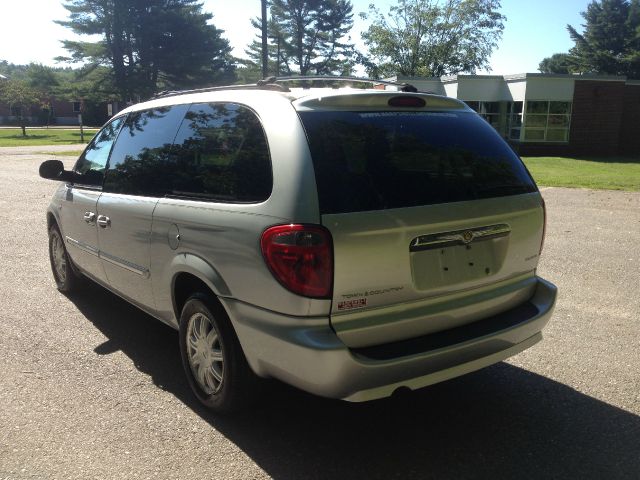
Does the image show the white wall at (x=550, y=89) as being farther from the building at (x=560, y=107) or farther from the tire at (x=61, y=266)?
the tire at (x=61, y=266)

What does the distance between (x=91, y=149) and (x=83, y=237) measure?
34.5 inches

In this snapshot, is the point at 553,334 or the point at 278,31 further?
the point at 278,31

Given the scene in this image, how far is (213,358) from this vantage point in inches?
131

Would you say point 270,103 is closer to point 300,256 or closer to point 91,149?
point 300,256

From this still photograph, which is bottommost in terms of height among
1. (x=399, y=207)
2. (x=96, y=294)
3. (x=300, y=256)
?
(x=96, y=294)

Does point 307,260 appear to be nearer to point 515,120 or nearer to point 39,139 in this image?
point 515,120

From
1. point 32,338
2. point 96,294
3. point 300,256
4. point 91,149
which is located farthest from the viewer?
point 96,294

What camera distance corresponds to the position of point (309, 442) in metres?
3.15

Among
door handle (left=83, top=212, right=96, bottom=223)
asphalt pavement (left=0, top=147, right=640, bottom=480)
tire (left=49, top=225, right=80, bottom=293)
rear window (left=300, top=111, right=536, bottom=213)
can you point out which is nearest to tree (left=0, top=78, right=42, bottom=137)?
tire (left=49, top=225, right=80, bottom=293)

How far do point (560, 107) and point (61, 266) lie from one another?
2849 cm

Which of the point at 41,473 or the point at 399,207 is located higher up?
the point at 399,207

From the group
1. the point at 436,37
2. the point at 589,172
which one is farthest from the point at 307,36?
the point at 589,172

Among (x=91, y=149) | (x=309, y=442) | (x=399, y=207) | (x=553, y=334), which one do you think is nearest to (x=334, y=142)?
(x=399, y=207)

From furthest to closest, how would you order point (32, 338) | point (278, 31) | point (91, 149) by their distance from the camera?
point (278, 31), point (91, 149), point (32, 338)
